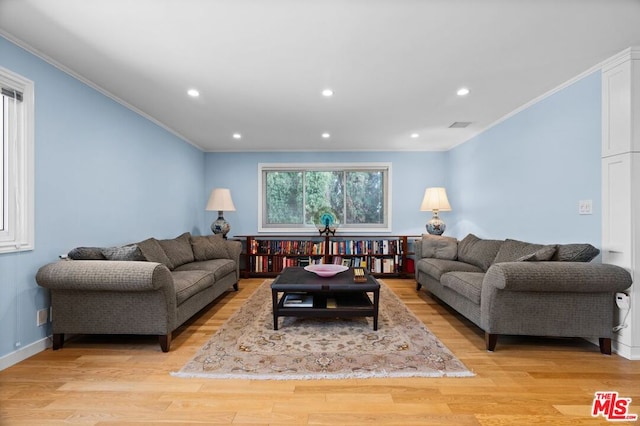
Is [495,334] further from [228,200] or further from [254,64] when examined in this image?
[228,200]

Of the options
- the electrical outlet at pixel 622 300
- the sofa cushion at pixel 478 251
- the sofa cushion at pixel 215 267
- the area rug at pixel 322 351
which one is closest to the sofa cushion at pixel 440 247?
the sofa cushion at pixel 478 251

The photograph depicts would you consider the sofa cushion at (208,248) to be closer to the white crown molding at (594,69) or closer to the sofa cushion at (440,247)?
the sofa cushion at (440,247)

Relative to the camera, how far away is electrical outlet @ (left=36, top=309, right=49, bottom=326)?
2.25 metres

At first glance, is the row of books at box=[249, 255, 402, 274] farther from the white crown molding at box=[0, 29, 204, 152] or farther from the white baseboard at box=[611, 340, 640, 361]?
the white baseboard at box=[611, 340, 640, 361]

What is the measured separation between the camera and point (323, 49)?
85.2 inches

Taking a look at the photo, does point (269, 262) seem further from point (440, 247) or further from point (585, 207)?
point (585, 207)

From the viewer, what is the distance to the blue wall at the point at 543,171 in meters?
2.52

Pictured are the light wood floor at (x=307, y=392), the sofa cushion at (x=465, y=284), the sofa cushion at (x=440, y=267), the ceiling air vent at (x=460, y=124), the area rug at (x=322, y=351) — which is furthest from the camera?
the ceiling air vent at (x=460, y=124)

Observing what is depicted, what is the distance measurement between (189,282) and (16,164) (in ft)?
4.97

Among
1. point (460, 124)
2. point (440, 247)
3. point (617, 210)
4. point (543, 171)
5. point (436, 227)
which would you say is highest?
point (460, 124)

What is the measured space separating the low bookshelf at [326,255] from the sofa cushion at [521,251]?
1.99m

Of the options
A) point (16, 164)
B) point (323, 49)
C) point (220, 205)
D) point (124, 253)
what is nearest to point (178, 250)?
point (124, 253)

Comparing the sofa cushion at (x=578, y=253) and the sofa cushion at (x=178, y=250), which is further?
the sofa cushion at (x=178, y=250)

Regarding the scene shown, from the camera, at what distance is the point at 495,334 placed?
230cm
